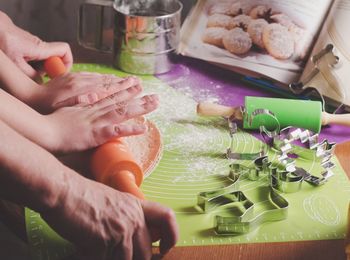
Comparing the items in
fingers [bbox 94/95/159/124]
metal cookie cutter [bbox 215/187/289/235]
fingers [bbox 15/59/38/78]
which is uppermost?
fingers [bbox 94/95/159/124]

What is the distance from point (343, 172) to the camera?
3.00 feet

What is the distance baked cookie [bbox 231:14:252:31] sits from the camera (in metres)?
1.19

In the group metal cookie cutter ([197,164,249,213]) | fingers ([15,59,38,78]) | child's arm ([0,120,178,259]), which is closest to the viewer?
child's arm ([0,120,178,259])

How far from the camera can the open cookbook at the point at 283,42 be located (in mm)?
1092

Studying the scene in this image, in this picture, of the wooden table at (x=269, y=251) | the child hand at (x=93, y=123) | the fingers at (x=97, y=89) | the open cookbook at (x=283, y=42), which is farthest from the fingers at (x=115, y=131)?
the open cookbook at (x=283, y=42)

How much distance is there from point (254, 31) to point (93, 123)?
429 millimetres

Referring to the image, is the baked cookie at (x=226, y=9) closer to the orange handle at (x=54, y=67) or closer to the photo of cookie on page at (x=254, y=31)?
the photo of cookie on page at (x=254, y=31)

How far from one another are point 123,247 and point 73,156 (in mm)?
257

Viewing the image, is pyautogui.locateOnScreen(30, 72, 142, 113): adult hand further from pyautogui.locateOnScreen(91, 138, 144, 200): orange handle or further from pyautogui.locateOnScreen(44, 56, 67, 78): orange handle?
pyautogui.locateOnScreen(91, 138, 144, 200): orange handle

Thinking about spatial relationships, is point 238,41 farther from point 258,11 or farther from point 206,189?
point 206,189

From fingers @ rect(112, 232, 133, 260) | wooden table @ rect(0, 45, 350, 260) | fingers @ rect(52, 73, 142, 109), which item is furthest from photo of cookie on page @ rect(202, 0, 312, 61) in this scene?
fingers @ rect(112, 232, 133, 260)

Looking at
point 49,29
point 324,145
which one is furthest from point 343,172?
point 49,29

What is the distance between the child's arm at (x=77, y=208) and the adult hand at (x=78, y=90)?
305 mm

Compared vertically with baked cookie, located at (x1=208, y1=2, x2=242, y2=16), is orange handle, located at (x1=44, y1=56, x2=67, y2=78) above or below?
below
